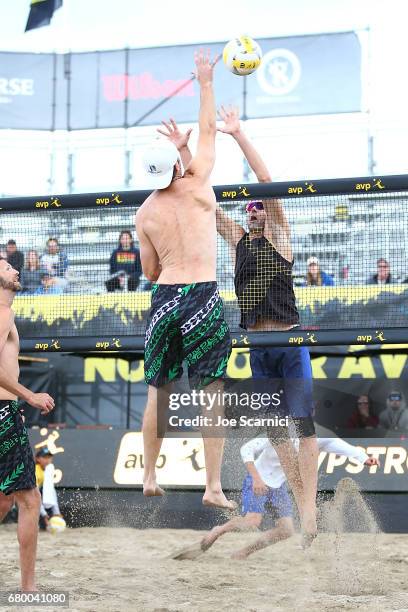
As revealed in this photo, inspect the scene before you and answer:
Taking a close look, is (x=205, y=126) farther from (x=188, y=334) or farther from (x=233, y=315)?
(x=233, y=315)

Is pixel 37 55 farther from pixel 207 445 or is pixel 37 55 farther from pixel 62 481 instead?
pixel 207 445

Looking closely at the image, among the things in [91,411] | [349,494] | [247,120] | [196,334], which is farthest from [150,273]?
[247,120]

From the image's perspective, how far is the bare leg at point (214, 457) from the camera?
6098mm

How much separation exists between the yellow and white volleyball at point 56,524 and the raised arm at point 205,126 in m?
6.01

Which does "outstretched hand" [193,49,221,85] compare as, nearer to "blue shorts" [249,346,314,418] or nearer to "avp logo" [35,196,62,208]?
"avp logo" [35,196,62,208]

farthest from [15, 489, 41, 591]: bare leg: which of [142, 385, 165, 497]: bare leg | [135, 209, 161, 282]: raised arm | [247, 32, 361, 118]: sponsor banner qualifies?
[247, 32, 361, 118]: sponsor banner

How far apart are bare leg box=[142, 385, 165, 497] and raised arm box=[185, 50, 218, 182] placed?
4.78 ft

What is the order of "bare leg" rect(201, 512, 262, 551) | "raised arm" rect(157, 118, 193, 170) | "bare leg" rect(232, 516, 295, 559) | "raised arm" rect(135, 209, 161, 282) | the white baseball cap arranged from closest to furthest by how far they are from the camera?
the white baseball cap → "raised arm" rect(135, 209, 161, 282) → "raised arm" rect(157, 118, 193, 170) → "bare leg" rect(232, 516, 295, 559) → "bare leg" rect(201, 512, 262, 551)

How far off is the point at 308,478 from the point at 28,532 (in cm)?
206

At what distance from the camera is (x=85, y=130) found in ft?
54.6

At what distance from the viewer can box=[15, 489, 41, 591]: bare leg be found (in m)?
6.58

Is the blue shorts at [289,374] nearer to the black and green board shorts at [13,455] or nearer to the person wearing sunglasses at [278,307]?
the person wearing sunglasses at [278,307]

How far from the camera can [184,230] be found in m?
6.11

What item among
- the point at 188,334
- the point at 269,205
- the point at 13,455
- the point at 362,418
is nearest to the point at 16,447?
the point at 13,455
